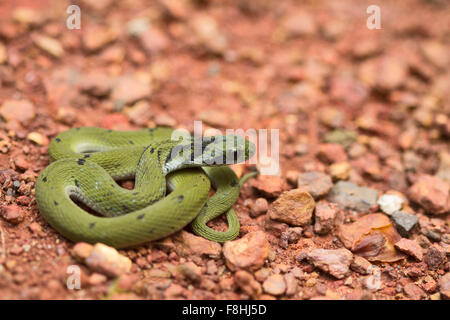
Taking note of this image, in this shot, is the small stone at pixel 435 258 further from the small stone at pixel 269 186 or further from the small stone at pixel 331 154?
the small stone at pixel 331 154

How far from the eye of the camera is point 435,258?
487 centimetres

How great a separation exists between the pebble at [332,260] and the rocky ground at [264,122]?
0.02 metres

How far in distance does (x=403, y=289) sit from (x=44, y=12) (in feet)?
26.3

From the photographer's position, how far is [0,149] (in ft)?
18.4

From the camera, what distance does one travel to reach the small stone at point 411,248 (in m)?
4.91

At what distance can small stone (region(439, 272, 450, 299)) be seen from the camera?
14.8 feet

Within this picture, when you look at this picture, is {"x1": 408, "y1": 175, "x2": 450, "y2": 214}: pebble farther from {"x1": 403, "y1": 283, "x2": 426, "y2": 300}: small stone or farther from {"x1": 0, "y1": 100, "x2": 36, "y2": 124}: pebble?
{"x1": 0, "y1": 100, "x2": 36, "y2": 124}: pebble

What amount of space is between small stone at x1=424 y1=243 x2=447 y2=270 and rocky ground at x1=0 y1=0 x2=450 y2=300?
0.07 feet

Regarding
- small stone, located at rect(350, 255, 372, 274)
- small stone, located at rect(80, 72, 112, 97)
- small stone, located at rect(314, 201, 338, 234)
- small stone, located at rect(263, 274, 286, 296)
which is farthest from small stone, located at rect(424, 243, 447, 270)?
small stone, located at rect(80, 72, 112, 97)

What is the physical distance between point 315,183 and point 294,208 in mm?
793

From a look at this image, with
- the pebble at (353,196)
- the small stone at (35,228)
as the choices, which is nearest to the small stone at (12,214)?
the small stone at (35,228)
